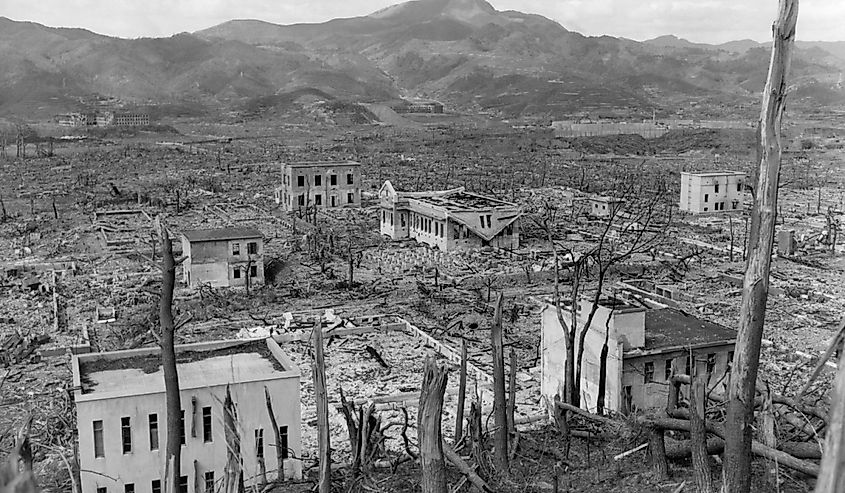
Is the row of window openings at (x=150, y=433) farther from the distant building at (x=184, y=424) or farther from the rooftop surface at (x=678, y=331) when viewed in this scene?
the rooftop surface at (x=678, y=331)

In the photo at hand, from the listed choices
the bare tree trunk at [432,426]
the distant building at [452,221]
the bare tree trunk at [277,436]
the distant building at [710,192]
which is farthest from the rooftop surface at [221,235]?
the distant building at [710,192]

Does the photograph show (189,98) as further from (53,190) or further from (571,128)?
(53,190)

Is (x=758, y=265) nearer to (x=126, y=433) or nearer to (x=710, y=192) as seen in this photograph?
(x=126, y=433)

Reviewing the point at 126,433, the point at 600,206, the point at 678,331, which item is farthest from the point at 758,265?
the point at 600,206

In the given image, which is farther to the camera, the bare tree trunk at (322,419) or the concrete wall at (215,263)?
the concrete wall at (215,263)

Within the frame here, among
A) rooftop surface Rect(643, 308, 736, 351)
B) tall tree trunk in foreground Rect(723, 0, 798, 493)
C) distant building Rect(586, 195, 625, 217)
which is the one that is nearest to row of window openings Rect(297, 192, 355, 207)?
distant building Rect(586, 195, 625, 217)

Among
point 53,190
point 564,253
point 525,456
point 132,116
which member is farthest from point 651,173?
point 132,116

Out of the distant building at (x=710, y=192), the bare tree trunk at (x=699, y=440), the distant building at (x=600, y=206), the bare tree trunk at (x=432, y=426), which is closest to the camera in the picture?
the bare tree trunk at (x=699, y=440)
